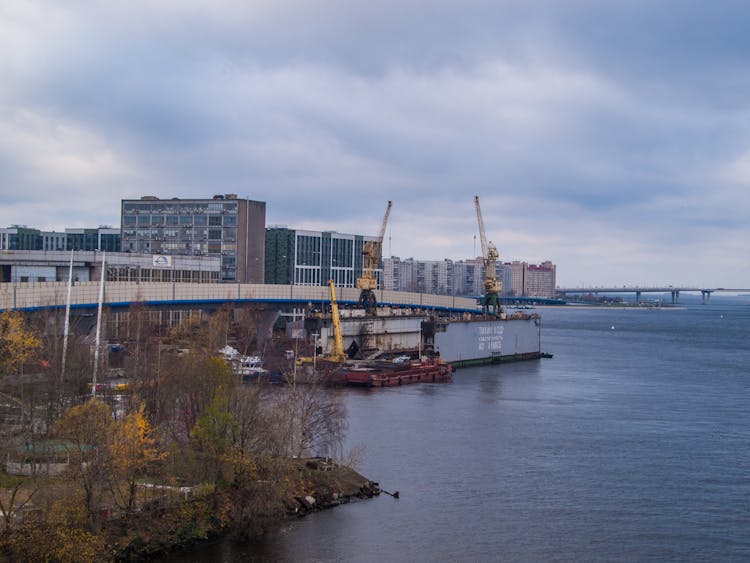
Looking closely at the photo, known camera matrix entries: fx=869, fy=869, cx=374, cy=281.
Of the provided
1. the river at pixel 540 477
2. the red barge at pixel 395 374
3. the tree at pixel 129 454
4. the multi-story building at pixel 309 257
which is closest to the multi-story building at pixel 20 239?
the multi-story building at pixel 309 257

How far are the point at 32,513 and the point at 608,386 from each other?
33.1 meters

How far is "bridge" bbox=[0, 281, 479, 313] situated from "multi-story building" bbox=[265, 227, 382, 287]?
58.4 ft

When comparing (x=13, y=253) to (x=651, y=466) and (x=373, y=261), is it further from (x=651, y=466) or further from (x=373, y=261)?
(x=651, y=466)

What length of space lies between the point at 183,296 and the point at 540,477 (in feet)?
90.5

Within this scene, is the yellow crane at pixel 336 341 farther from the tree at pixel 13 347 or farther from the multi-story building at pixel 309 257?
the multi-story building at pixel 309 257

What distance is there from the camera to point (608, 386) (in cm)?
4334

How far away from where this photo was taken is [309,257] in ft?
266

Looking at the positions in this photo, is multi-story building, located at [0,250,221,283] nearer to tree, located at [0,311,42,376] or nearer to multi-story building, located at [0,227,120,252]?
multi-story building, located at [0,227,120,252]

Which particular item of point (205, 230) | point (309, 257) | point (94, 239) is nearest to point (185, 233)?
point (205, 230)

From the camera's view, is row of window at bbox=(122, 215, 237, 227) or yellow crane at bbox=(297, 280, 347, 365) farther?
row of window at bbox=(122, 215, 237, 227)

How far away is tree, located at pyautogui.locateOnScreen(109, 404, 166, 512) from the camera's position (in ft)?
52.2

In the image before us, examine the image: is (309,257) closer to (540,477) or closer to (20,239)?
(20,239)

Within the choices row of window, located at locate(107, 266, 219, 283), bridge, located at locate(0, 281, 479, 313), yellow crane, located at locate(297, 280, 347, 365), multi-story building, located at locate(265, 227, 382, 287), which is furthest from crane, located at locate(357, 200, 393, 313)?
multi-story building, located at locate(265, 227, 382, 287)

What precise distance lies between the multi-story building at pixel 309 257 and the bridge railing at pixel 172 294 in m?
17.9
